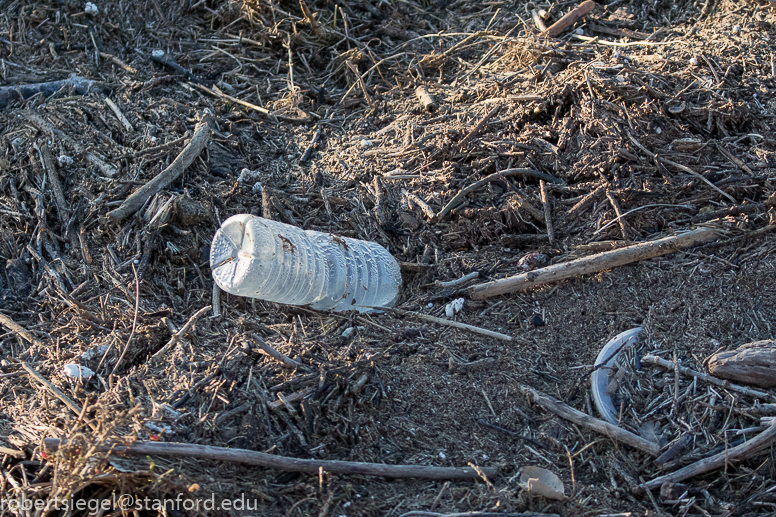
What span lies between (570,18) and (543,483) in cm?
404

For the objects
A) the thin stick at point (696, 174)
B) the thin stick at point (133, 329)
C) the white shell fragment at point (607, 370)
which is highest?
the thin stick at point (696, 174)

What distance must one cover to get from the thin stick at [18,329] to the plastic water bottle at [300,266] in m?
0.99

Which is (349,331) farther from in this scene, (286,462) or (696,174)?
(696,174)

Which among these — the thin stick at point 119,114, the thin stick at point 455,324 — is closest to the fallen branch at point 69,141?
the thin stick at point 119,114

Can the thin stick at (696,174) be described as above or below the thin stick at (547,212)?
above

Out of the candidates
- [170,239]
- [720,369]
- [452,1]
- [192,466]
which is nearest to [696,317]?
[720,369]

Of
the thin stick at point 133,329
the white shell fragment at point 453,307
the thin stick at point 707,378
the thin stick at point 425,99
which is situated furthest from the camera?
the thin stick at point 425,99

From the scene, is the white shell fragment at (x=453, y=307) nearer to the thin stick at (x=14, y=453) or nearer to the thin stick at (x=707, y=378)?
the thin stick at (x=707, y=378)

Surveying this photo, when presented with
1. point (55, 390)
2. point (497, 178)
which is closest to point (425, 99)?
point (497, 178)

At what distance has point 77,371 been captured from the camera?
9.18ft

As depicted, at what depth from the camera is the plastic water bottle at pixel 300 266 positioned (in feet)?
10.3

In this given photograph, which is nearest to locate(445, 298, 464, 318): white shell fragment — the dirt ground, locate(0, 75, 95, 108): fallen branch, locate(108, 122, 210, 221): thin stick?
the dirt ground

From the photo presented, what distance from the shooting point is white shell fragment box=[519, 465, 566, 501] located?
7.50 ft

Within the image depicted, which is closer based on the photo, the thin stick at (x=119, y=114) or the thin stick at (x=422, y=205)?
the thin stick at (x=422, y=205)
